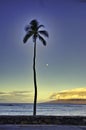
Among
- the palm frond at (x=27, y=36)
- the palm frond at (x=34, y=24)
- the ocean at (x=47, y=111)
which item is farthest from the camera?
the ocean at (x=47, y=111)

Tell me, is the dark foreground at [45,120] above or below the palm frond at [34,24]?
below

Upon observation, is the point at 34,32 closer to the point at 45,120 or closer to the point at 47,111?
the point at 45,120

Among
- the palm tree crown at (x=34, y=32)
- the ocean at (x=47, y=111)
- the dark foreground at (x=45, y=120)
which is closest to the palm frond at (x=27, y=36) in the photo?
the palm tree crown at (x=34, y=32)

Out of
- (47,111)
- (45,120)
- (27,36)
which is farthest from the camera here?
(47,111)

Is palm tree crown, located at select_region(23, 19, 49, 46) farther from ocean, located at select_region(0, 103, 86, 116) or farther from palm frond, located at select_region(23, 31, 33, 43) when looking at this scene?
ocean, located at select_region(0, 103, 86, 116)

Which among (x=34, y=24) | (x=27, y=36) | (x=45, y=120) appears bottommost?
(x=45, y=120)

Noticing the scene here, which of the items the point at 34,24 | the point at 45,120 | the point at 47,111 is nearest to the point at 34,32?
the point at 34,24

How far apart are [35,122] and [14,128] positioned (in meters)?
6.52

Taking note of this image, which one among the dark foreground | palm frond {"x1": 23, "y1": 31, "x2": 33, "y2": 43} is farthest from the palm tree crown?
the dark foreground

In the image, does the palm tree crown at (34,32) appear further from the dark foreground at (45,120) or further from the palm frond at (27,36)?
the dark foreground at (45,120)

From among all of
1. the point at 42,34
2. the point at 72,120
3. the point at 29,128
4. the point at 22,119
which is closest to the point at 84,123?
the point at 72,120

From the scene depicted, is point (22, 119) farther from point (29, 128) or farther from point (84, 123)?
point (29, 128)

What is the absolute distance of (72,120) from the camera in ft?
92.6

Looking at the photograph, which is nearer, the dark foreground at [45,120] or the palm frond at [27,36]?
the dark foreground at [45,120]
